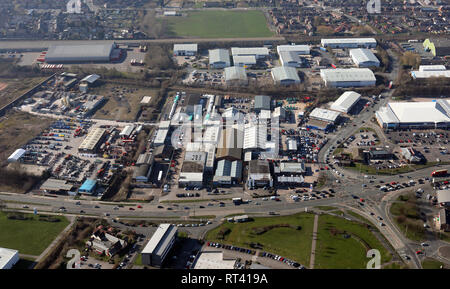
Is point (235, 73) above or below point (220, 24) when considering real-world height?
below

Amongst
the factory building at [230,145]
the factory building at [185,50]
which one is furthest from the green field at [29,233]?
the factory building at [185,50]

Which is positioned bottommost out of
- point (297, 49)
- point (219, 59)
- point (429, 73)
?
point (429, 73)

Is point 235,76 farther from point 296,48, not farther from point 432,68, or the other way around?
point 432,68

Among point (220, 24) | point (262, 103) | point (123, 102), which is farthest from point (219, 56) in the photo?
point (220, 24)

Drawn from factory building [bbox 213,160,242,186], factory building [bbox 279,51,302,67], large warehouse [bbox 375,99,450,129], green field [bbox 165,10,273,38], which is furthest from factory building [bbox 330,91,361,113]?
green field [bbox 165,10,273,38]

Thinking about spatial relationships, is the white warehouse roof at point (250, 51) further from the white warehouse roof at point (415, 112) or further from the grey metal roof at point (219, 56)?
the white warehouse roof at point (415, 112)

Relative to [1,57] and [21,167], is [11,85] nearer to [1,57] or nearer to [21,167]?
[1,57]

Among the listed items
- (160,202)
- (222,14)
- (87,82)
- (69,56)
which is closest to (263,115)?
(160,202)
